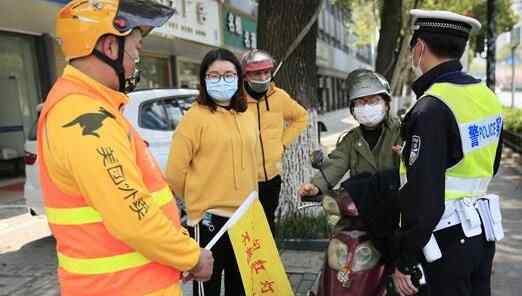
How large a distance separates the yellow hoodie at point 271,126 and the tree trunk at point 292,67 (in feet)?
2.83

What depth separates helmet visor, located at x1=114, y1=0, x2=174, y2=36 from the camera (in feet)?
A: 5.46

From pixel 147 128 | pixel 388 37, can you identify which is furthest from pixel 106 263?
pixel 388 37

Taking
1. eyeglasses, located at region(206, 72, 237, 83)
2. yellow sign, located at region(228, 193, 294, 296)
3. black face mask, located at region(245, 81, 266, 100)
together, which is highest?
eyeglasses, located at region(206, 72, 237, 83)

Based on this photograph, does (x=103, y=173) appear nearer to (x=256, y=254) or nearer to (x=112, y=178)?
(x=112, y=178)

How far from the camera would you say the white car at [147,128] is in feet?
18.5

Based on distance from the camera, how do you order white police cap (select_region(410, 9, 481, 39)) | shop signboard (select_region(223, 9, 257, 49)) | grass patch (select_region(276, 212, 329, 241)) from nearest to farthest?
white police cap (select_region(410, 9, 481, 39))
grass patch (select_region(276, 212, 329, 241))
shop signboard (select_region(223, 9, 257, 49))

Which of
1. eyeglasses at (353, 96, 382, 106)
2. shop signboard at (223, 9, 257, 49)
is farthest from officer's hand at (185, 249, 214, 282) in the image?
shop signboard at (223, 9, 257, 49)

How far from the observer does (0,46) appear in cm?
1011

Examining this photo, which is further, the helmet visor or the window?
the window

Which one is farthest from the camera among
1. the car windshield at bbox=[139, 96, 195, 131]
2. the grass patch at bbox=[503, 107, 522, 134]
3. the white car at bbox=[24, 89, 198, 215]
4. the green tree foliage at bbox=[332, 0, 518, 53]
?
the green tree foliage at bbox=[332, 0, 518, 53]

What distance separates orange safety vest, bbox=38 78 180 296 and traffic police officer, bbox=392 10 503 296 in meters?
1.02

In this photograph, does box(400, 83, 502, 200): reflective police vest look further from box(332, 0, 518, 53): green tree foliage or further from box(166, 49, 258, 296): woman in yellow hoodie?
box(332, 0, 518, 53): green tree foliage

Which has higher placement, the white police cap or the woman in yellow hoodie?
the white police cap

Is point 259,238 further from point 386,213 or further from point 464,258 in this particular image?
point 464,258
